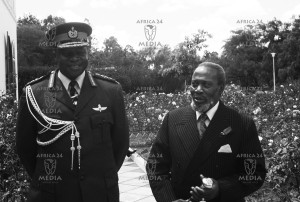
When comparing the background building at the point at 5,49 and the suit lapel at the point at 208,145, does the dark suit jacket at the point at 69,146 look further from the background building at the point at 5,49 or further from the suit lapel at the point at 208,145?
the background building at the point at 5,49

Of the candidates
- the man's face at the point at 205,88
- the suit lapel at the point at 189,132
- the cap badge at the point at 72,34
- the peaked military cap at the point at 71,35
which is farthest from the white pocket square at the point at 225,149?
the cap badge at the point at 72,34

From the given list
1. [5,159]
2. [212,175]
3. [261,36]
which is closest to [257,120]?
[5,159]

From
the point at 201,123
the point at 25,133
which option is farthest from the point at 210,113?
the point at 25,133

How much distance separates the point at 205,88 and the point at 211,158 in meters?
0.43

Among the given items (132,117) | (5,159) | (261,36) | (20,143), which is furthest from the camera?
(261,36)

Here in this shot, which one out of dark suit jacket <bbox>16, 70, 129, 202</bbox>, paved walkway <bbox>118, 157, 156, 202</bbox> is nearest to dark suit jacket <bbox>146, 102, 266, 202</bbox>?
dark suit jacket <bbox>16, 70, 129, 202</bbox>

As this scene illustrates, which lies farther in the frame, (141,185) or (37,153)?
(141,185)

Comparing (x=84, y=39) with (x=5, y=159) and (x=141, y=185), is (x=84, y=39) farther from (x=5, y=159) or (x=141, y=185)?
(x=141, y=185)

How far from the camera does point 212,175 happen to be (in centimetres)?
259

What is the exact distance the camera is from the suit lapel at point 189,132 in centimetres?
262

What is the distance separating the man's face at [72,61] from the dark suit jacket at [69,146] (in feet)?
0.43

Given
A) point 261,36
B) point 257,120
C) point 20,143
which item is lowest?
point 257,120

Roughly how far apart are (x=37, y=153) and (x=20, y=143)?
0.13m

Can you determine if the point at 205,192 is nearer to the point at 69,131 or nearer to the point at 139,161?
the point at 69,131
